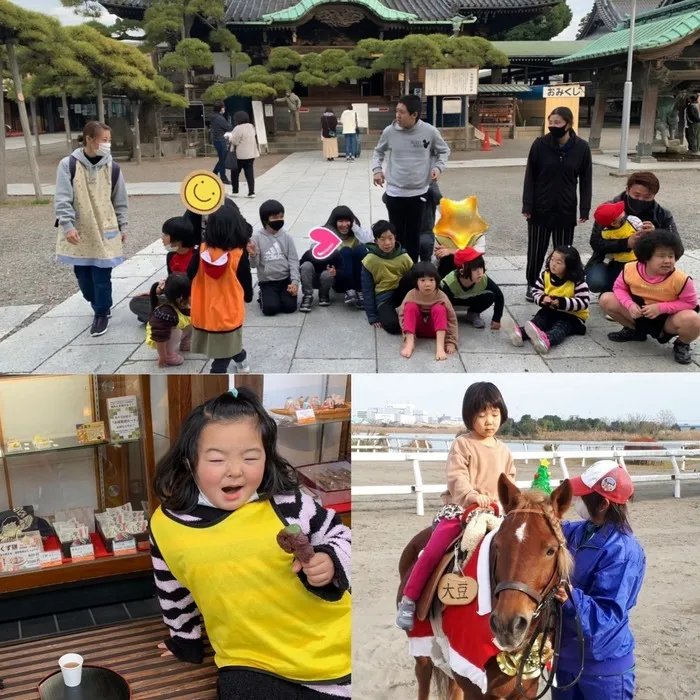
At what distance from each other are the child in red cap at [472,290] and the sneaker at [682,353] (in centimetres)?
101

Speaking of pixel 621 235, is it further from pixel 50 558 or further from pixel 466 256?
pixel 50 558

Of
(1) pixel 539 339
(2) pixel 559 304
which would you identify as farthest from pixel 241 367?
(2) pixel 559 304

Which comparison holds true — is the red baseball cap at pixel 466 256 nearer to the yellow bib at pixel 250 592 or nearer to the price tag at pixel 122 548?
the price tag at pixel 122 548

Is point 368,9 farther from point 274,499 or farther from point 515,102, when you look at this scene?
point 274,499

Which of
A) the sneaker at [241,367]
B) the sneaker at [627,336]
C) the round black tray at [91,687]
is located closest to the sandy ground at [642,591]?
the round black tray at [91,687]

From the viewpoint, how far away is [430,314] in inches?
158

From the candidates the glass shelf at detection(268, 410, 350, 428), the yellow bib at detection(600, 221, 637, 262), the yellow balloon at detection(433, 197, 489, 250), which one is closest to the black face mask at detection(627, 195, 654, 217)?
the yellow bib at detection(600, 221, 637, 262)

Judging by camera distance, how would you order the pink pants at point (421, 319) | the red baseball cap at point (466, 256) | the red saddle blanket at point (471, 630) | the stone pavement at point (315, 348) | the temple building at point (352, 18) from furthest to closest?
the temple building at point (352, 18) → the red baseball cap at point (466, 256) → the pink pants at point (421, 319) → the stone pavement at point (315, 348) → the red saddle blanket at point (471, 630)

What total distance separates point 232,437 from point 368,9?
19101 millimetres

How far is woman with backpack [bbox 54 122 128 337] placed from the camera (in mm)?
4020

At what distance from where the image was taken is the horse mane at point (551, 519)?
5.26ft

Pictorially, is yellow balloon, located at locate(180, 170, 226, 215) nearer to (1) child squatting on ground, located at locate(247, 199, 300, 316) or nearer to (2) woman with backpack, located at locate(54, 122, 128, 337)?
(2) woman with backpack, located at locate(54, 122, 128, 337)

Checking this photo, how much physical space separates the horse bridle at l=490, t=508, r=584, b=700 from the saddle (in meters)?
0.09

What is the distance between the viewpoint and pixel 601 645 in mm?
1692
